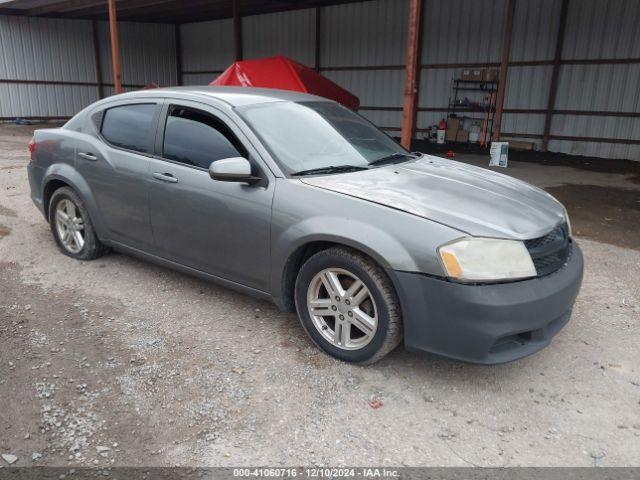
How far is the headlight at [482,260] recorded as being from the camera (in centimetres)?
257

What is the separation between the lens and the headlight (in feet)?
8.45

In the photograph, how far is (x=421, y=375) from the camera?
3.02 metres

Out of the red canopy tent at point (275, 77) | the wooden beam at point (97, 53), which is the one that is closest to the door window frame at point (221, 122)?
the red canopy tent at point (275, 77)

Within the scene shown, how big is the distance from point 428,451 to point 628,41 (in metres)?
13.5

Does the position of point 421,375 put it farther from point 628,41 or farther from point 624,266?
point 628,41

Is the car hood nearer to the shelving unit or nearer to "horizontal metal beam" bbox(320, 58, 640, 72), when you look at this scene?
"horizontal metal beam" bbox(320, 58, 640, 72)

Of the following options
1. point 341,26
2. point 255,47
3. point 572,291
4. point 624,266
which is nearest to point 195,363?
point 572,291

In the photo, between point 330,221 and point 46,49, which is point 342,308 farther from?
point 46,49

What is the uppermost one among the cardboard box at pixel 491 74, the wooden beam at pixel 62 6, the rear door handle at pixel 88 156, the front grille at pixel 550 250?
the wooden beam at pixel 62 6

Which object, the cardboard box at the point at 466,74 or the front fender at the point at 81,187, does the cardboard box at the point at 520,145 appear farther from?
the front fender at the point at 81,187

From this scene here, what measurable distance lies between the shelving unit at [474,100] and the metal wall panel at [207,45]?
395 inches

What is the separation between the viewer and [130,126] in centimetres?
411

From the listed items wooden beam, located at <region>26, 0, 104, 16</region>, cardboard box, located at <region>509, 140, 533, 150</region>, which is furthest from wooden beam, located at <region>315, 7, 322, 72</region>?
cardboard box, located at <region>509, 140, 533, 150</region>

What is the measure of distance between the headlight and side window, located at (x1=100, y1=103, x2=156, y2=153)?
8.11 ft
